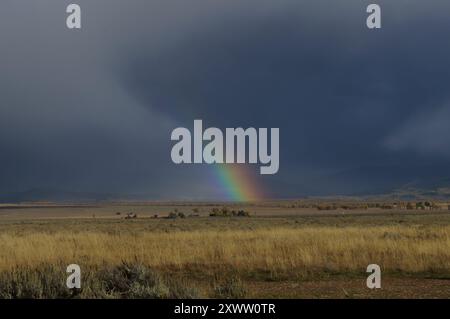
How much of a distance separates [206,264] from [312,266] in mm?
3055

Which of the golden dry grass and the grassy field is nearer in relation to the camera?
the grassy field

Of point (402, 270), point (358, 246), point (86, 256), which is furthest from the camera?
point (358, 246)

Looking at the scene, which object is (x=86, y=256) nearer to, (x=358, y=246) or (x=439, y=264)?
(x=358, y=246)

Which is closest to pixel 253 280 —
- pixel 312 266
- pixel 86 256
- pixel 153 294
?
pixel 312 266

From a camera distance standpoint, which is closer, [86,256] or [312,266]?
[312,266]

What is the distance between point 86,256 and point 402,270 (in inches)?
391

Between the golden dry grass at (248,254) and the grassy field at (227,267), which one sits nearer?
the grassy field at (227,267)

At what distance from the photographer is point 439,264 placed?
17.1 metres

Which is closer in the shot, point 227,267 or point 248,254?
point 227,267
